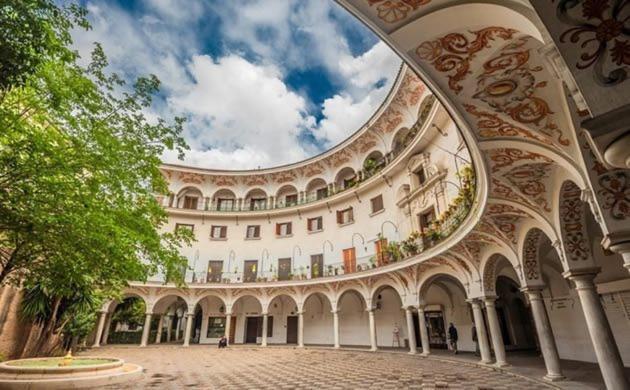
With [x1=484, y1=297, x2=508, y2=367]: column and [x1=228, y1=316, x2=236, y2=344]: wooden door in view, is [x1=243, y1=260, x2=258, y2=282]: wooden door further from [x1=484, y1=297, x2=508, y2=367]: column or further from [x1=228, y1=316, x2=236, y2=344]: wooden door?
[x1=484, y1=297, x2=508, y2=367]: column

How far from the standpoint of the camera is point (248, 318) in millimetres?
23844

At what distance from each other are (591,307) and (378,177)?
13720mm

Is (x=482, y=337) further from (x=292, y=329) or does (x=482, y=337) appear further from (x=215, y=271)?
(x=215, y=271)

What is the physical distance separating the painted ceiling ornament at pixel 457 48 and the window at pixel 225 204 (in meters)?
24.3

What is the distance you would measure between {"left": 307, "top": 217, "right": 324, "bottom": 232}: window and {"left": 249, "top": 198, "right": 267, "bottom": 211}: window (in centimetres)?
456

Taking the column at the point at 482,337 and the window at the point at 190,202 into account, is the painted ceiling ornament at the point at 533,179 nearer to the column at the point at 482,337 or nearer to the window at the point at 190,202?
the column at the point at 482,337

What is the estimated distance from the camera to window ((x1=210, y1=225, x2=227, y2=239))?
82.3 feet

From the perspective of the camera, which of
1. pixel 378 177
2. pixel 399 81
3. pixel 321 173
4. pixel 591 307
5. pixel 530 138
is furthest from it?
pixel 321 173

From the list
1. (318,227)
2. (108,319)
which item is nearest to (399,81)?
(318,227)

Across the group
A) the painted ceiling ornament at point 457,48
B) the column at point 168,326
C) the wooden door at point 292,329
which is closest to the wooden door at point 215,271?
the wooden door at point 292,329

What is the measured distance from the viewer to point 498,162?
19.3 ft

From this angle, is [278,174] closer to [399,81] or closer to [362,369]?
[399,81]

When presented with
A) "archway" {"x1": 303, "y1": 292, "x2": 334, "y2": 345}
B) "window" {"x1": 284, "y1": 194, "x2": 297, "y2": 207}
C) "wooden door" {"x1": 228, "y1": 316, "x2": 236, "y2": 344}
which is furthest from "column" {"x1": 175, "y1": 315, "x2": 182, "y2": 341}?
"window" {"x1": 284, "y1": 194, "x2": 297, "y2": 207}

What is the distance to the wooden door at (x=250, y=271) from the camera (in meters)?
23.3
